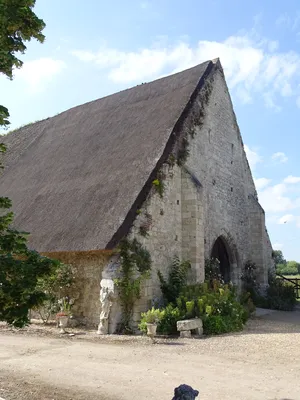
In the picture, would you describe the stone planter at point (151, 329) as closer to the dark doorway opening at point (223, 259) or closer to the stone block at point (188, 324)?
the stone block at point (188, 324)

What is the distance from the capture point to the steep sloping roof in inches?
414

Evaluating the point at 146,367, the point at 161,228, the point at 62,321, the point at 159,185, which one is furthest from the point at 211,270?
the point at 146,367

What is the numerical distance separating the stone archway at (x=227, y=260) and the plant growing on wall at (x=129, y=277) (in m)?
5.45

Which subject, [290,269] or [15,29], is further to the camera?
[290,269]

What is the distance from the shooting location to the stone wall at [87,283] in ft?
33.5

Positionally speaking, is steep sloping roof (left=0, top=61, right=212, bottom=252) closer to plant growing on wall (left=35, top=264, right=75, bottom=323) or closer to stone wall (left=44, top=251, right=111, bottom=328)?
stone wall (left=44, top=251, right=111, bottom=328)

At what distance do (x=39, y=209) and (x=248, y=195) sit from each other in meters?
8.29

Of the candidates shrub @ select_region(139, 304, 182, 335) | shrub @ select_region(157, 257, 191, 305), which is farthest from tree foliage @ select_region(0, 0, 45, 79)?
shrub @ select_region(157, 257, 191, 305)

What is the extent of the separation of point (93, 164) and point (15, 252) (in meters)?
8.69

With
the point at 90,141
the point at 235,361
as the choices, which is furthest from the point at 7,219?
the point at 90,141

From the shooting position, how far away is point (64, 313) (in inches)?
393

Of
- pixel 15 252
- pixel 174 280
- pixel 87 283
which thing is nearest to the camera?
pixel 15 252

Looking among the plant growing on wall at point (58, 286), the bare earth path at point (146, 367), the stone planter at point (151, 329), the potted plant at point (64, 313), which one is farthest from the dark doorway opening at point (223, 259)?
the stone planter at point (151, 329)

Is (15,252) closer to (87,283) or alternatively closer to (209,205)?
(87,283)
